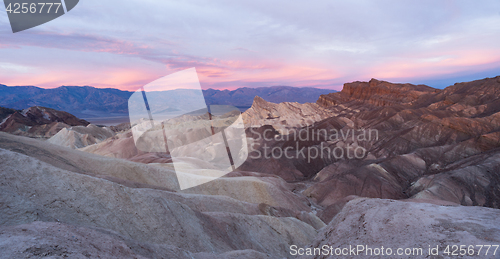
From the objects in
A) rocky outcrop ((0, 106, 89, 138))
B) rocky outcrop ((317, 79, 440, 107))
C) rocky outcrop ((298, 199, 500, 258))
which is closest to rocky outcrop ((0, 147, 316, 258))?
rocky outcrop ((298, 199, 500, 258))

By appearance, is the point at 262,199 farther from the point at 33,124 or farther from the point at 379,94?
the point at 33,124

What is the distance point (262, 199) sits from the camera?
75.0ft

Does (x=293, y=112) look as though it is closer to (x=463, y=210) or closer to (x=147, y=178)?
(x=147, y=178)

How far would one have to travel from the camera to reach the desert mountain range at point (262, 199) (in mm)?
6875

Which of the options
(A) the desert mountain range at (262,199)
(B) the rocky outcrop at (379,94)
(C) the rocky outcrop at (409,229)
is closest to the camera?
(C) the rocky outcrop at (409,229)

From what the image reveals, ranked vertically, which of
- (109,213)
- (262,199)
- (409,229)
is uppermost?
(109,213)

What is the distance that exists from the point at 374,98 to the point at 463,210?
94009mm

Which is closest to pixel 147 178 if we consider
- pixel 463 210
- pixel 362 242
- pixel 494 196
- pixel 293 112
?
pixel 362 242

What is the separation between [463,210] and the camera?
28.0 ft

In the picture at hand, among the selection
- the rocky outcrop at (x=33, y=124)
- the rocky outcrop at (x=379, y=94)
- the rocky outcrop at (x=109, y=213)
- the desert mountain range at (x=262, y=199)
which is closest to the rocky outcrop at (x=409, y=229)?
the desert mountain range at (x=262, y=199)

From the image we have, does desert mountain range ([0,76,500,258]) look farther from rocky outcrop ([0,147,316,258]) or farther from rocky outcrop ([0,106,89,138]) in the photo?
rocky outcrop ([0,106,89,138])

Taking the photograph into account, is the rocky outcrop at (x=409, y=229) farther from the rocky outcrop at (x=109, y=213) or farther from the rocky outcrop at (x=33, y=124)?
the rocky outcrop at (x=33, y=124)

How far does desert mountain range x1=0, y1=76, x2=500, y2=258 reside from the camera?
22.6ft

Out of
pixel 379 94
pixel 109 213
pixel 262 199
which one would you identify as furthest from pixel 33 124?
pixel 379 94
